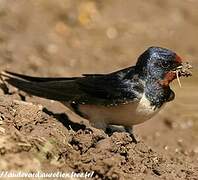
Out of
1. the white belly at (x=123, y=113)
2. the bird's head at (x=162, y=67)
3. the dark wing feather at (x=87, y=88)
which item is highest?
the bird's head at (x=162, y=67)

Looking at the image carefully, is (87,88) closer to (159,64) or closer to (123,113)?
(123,113)

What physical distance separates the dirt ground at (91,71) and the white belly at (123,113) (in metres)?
0.15

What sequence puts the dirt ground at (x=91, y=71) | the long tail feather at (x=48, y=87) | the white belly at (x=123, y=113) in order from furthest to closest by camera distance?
1. the long tail feather at (x=48, y=87)
2. the white belly at (x=123, y=113)
3. the dirt ground at (x=91, y=71)

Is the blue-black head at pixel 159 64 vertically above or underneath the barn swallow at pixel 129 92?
above

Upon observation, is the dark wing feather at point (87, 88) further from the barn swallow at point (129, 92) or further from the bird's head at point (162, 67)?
the bird's head at point (162, 67)

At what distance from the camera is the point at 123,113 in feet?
21.4

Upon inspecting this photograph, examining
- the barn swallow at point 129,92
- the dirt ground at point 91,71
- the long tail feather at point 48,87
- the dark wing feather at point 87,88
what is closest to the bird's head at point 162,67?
the barn swallow at point 129,92

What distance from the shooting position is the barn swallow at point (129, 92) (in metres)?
6.48

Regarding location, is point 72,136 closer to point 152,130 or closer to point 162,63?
point 162,63

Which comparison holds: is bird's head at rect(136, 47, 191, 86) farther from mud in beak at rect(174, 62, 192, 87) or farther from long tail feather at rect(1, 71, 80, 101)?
long tail feather at rect(1, 71, 80, 101)

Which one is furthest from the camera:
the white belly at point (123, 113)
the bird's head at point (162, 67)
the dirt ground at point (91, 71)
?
the bird's head at point (162, 67)

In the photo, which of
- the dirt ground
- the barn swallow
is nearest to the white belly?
the barn swallow

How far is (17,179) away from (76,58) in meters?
5.66

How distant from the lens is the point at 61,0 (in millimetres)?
11953
